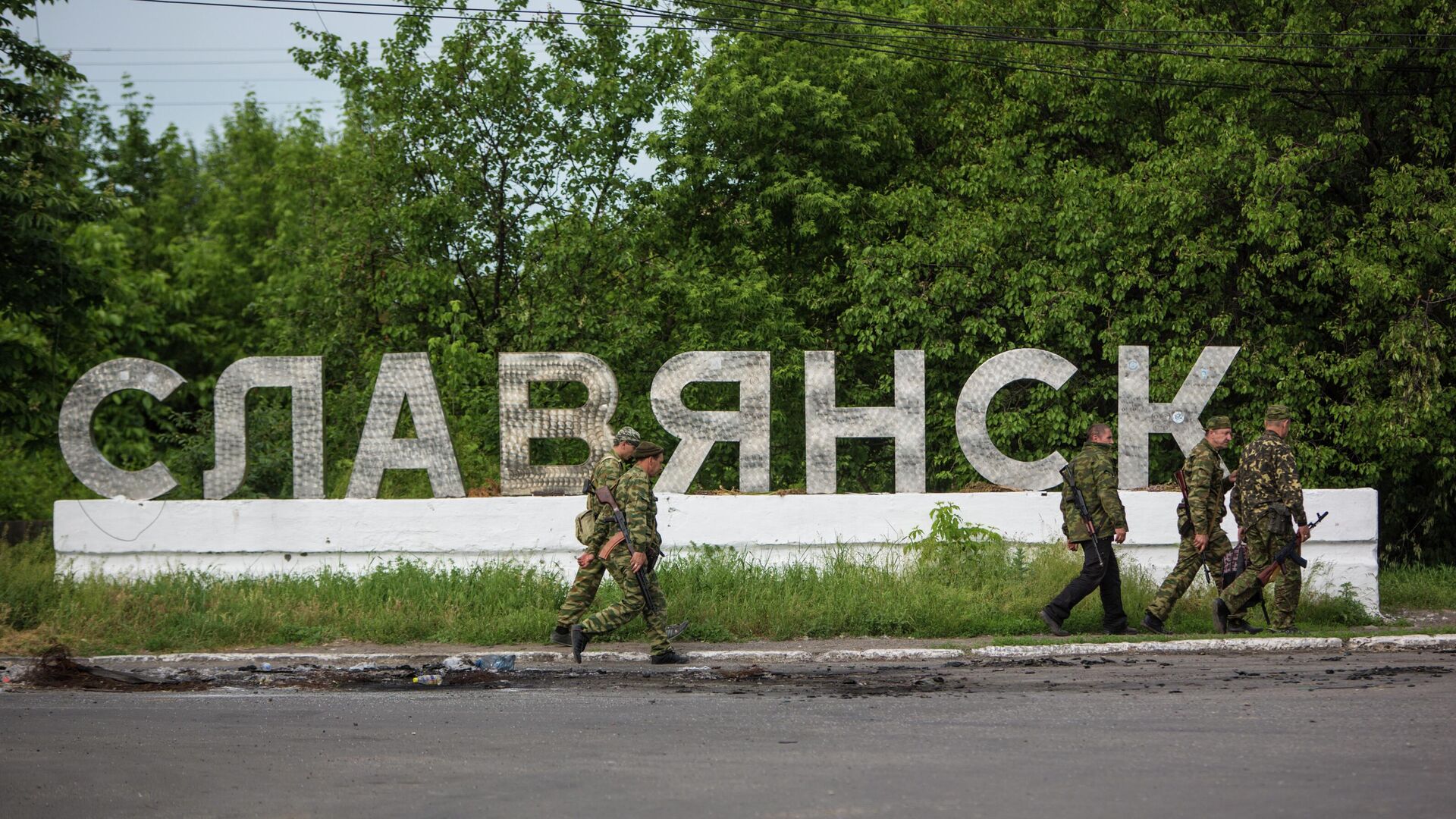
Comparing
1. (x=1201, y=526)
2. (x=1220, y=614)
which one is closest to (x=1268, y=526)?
(x=1201, y=526)

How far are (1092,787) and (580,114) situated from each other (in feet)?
50.9

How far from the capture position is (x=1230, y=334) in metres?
17.0

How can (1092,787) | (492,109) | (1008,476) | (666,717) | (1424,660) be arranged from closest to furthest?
(1092,787) < (666,717) < (1424,660) < (1008,476) < (492,109)

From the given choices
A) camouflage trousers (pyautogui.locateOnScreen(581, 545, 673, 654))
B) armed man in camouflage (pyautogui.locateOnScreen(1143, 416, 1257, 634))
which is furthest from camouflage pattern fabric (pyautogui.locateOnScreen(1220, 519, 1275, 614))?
camouflage trousers (pyautogui.locateOnScreen(581, 545, 673, 654))

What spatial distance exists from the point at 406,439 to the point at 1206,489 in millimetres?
7314

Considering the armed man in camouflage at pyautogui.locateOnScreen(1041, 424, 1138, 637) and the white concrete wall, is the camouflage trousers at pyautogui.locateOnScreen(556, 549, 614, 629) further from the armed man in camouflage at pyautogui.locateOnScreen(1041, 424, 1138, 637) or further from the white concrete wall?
the armed man in camouflage at pyautogui.locateOnScreen(1041, 424, 1138, 637)

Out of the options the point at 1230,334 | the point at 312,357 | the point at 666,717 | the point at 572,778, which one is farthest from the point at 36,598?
the point at 1230,334

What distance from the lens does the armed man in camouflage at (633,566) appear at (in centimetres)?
1005

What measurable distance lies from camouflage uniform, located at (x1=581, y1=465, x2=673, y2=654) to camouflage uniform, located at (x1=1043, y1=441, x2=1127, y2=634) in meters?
3.26

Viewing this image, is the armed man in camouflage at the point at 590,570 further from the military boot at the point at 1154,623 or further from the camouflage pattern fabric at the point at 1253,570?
the camouflage pattern fabric at the point at 1253,570

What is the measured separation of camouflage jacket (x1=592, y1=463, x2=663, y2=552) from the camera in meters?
10.2

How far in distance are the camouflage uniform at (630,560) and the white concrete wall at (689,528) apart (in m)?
2.43

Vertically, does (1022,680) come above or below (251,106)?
below

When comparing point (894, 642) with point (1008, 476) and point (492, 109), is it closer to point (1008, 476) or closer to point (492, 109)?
point (1008, 476)
